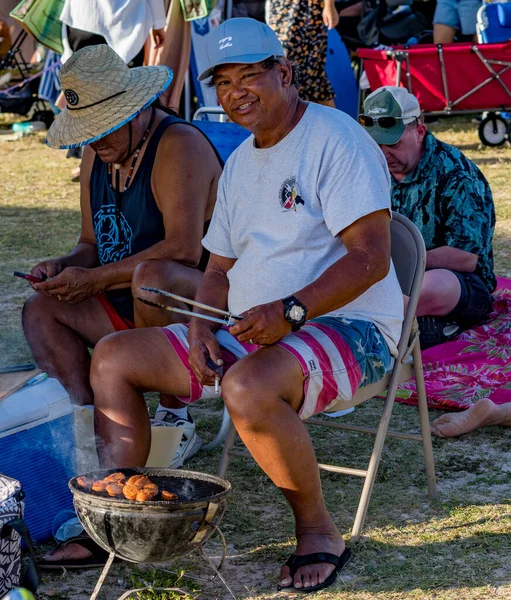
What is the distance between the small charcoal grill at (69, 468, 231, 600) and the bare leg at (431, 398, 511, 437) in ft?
4.73

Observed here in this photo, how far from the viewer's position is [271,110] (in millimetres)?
2807

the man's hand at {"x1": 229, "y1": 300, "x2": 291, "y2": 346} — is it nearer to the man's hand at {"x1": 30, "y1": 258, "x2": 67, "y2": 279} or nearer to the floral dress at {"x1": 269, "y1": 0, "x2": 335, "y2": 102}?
the man's hand at {"x1": 30, "y1": 258, "x2": 67, "y2": 279}

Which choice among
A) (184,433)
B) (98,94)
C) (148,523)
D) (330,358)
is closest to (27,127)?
(98,94)

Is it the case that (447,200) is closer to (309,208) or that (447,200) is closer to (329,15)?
(309,208)

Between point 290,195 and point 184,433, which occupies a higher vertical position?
point 290,195

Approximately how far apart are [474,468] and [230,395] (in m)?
1.26

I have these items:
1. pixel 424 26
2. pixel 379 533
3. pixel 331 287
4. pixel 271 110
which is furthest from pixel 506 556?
pixel 424 26

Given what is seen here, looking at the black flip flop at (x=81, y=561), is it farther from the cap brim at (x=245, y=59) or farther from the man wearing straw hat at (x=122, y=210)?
the cap brim at (x=245, y=59)

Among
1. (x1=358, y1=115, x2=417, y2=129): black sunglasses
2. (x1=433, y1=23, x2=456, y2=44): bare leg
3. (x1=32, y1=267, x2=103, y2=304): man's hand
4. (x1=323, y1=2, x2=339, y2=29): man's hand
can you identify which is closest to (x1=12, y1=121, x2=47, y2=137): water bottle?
(x1=433, y1=23, x2=456, y2=44): bare leg

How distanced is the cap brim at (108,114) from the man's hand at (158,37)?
13.1 feet

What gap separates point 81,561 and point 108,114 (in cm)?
150

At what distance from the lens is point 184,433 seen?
3.54 m

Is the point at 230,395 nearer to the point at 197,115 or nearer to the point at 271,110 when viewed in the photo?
the point at 271,110

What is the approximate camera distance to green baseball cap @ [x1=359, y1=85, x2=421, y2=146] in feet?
13.6
